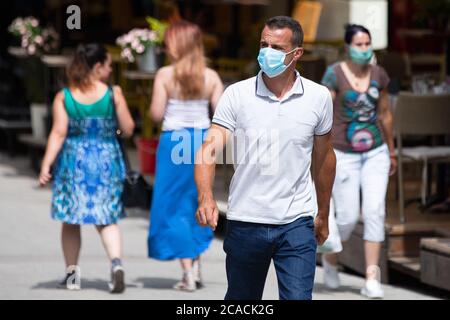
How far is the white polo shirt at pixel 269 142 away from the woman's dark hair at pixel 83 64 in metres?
3.25

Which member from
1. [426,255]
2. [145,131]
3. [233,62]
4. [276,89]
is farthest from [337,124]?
[233,62]

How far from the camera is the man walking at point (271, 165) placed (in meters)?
6.25

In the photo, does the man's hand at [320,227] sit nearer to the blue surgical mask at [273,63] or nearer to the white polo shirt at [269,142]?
the white polo shirt at [269,142]

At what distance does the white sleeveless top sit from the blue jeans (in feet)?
11.1

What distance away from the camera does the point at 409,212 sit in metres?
11.4

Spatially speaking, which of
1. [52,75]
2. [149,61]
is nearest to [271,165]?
[149,61]

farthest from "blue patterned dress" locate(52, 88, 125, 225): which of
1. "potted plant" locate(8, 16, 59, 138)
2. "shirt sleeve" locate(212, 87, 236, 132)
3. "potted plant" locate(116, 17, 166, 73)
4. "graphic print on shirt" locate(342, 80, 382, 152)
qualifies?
"potted plant" locate(8, 16, 59, 138)

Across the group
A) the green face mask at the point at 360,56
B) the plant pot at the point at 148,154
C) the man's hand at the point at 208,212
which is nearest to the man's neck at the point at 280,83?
the man's hand at the point at 208,212

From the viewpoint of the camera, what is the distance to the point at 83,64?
31.0 feet

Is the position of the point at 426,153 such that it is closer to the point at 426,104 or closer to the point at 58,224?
the point at 426,104

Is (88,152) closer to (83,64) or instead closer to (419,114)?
(83,64)

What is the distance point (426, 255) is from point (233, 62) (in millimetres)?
8062

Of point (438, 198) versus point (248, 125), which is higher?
point (248, 125)

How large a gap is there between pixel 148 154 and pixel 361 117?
5269 mm
